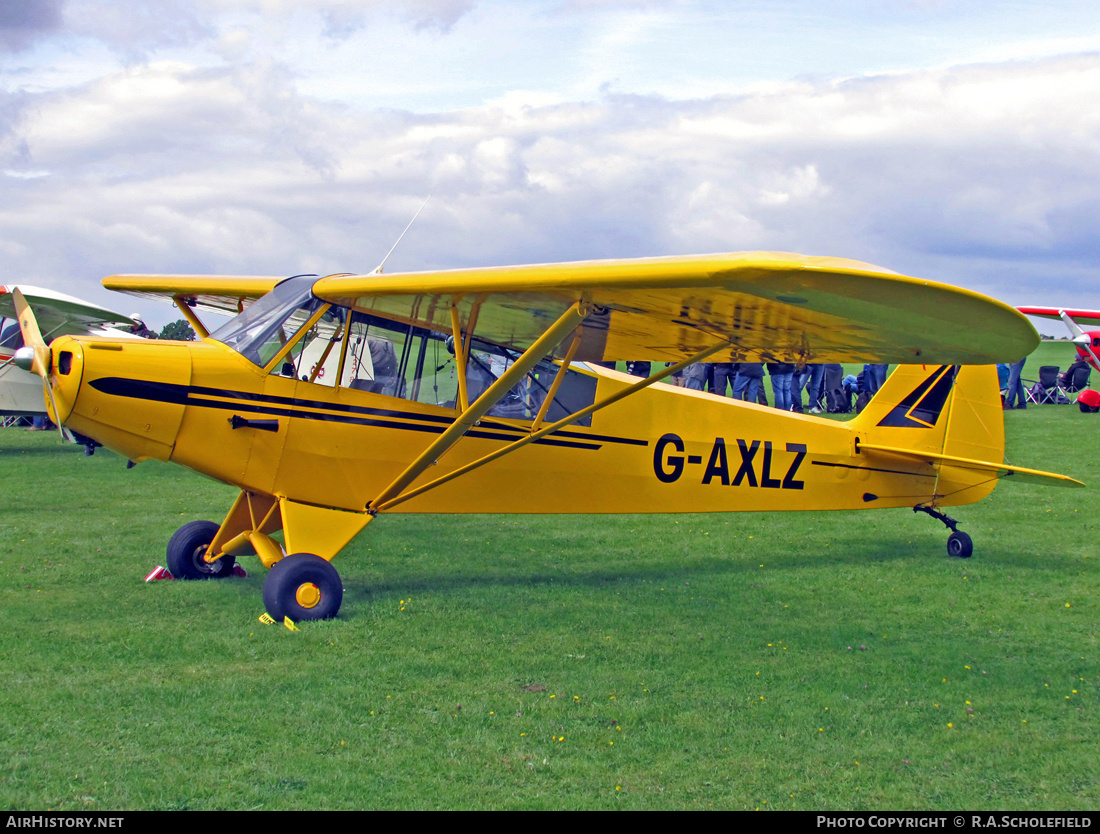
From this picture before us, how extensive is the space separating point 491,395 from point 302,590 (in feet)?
5.93

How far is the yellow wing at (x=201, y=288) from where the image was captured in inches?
315

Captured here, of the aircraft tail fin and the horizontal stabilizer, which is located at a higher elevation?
the aircraft tail fin

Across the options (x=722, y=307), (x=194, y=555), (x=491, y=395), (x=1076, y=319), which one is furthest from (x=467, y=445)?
(x=1076, y=319)

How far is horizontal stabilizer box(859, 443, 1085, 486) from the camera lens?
8070 millimetres

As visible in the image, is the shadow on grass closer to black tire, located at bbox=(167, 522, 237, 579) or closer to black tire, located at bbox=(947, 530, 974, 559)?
black tire, located at bbox=(947, 530, 974, 559)

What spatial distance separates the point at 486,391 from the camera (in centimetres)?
604

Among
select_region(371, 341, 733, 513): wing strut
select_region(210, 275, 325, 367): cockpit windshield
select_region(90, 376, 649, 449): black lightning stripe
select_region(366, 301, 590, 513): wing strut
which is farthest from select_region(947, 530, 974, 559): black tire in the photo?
select_region(210, 275, 325, 367): cockpit windshield

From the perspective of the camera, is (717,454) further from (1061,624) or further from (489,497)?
(1061,624)

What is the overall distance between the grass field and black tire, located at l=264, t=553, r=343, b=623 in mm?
189

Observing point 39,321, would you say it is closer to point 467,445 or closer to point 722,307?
point 467,445

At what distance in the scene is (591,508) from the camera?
7.64m

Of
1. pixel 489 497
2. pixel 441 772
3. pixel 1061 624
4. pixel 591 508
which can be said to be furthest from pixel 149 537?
pixel 1061 624

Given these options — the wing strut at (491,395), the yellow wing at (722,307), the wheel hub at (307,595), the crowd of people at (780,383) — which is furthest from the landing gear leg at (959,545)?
the crowd of people at (780,383)

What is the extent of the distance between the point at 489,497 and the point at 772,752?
361 centimetres
